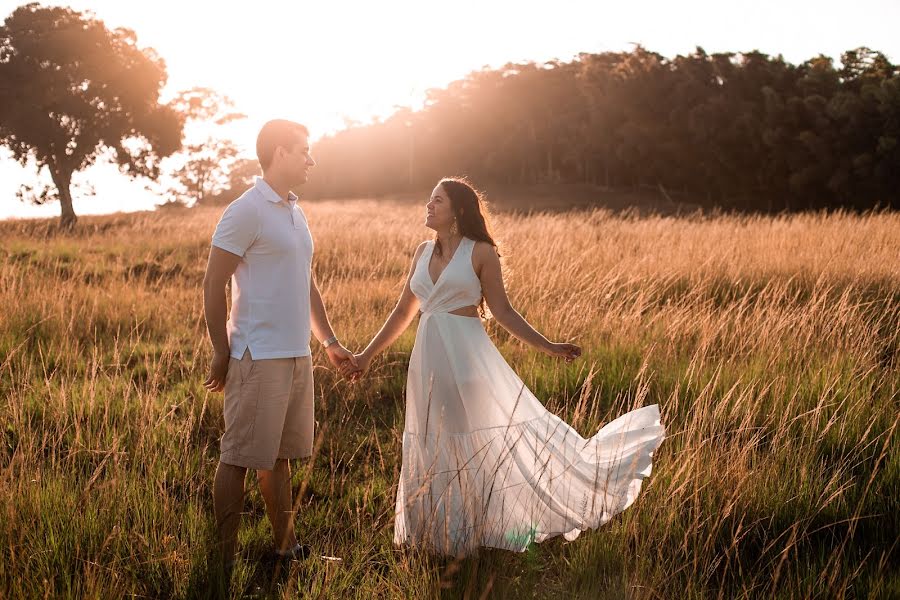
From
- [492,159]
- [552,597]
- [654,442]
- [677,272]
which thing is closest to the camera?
[552,597]

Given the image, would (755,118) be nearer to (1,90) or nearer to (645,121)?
(645,121)

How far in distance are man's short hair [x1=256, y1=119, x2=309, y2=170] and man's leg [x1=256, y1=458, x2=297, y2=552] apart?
1440 millimetres

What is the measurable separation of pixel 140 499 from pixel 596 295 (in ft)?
16.7

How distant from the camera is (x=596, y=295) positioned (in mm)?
7367

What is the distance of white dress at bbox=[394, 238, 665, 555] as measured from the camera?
3.49m

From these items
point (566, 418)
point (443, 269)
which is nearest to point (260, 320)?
point (443, 269)

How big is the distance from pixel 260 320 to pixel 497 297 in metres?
1.27

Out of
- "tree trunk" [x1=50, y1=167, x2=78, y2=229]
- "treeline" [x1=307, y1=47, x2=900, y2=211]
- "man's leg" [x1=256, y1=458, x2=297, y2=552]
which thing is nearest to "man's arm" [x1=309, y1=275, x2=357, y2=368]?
"man's leg" [x1=256, y1=458, x2=297, y2=552]

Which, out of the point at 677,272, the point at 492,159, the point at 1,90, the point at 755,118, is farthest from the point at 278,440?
the point at 492,159

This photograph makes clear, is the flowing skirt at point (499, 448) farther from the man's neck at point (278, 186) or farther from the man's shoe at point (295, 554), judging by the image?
the man's neck at point (278, 186)

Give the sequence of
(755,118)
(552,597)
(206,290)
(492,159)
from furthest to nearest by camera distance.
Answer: (492,159) < (755,118) < (206,290) < (552,597)

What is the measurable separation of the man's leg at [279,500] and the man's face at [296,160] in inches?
53.2

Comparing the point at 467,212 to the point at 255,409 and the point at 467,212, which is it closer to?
the point at 467,212

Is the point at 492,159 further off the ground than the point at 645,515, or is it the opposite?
the point at 492,159
